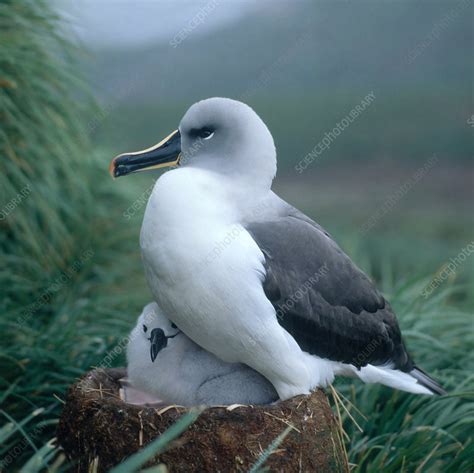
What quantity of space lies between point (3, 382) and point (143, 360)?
106cm

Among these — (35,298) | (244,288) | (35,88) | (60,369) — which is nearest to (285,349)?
(244,288)

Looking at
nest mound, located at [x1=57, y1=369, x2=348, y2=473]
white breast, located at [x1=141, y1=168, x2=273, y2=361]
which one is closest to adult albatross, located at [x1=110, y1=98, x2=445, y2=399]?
white breast, located at [x1=141, y1=168, x2=273, y2=361]

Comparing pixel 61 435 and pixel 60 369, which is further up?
pixel 61 435

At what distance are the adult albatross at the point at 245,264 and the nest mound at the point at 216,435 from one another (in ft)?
0.43

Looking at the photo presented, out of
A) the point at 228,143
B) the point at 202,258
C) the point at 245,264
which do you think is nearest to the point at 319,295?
the point at 245,264

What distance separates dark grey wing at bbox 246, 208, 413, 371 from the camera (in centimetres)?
258

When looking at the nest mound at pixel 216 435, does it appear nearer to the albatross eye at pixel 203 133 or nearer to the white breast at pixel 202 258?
the white breast at pixel 202 258

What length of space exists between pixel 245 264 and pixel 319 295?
404mm

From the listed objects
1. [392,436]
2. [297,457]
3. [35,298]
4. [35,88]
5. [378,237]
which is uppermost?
[35,88]

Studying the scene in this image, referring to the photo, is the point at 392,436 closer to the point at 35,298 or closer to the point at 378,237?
the point at 35,298

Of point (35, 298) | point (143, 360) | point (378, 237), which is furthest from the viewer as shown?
point (378, 237)

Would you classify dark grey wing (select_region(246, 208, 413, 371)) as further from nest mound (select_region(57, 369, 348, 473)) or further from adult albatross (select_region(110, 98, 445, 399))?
nest mound (select_region(57, 369, 348, 473))

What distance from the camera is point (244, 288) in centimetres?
243

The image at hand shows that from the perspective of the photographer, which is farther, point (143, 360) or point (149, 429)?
point (143, 360)
